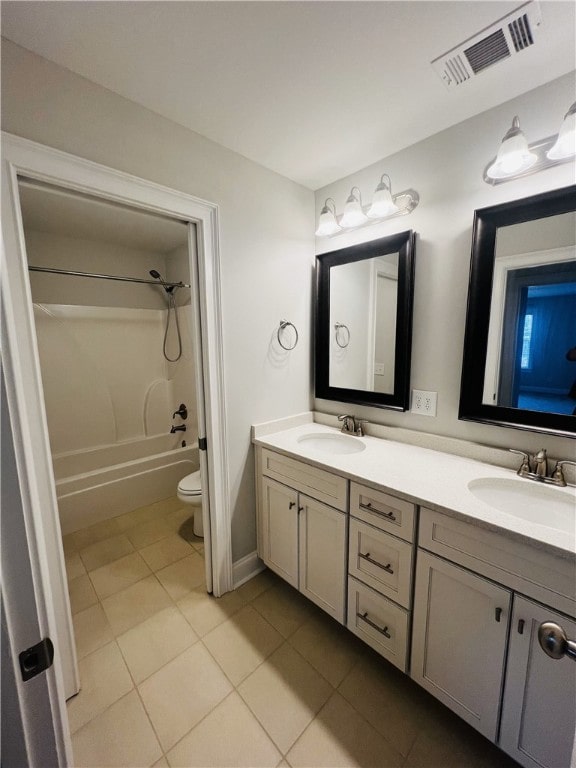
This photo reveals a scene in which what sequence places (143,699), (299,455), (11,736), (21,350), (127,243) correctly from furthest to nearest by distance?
(127,243)
(299,455)
(143,699)
(21,350)
(11,736)

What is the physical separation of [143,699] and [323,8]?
100 inches

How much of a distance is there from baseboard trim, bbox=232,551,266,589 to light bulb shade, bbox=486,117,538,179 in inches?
91.7

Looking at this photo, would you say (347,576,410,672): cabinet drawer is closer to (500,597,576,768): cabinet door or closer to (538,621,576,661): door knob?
(500,597,576,768): cabinet door

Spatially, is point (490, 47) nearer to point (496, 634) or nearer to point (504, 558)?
point (504, 558)

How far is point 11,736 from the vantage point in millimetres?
520

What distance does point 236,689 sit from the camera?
128 centimetres

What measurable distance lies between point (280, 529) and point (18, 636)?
1.31 meters

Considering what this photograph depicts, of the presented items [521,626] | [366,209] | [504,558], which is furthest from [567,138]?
[521,626]

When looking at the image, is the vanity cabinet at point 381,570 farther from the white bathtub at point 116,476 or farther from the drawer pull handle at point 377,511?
the white bathtub at point 116,476

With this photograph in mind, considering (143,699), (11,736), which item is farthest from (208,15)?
(143,699)

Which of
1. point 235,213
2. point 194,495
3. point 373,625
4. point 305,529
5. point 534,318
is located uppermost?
point 235,213

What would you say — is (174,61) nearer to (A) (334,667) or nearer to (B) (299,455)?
(B) (299,455)

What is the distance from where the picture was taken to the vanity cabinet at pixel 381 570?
117 cm

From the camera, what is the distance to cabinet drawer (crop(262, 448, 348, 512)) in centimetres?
137
